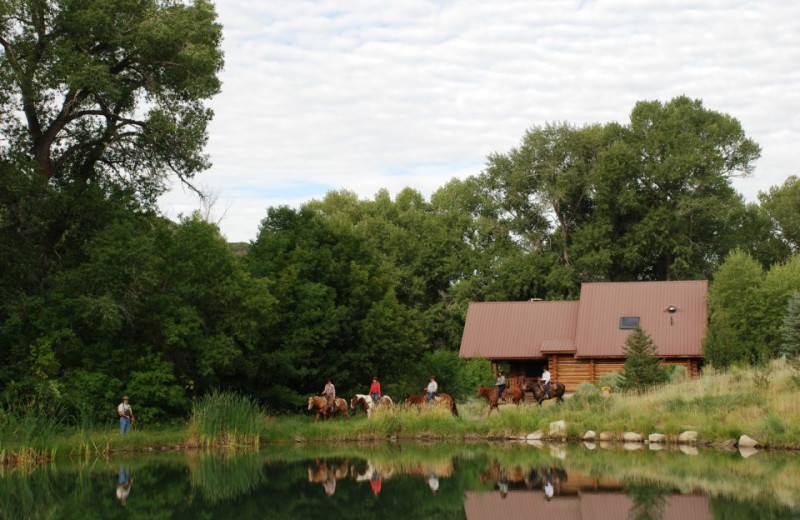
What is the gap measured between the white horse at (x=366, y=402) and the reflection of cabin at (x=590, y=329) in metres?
14.0

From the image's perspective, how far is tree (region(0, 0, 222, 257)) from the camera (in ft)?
96.3

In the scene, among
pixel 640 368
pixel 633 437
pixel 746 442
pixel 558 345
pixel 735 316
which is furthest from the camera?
pixel 558 345

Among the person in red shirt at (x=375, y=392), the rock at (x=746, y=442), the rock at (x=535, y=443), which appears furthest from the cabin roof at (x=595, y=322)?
the rock at (x=746, y=442)

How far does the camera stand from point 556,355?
4650 centimetres

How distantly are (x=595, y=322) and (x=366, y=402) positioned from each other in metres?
17.0

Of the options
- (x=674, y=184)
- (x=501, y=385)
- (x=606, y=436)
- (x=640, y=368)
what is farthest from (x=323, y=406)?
(x=674, y=184)

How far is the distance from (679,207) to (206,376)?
3363 cm

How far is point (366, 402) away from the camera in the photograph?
3328 centimetres

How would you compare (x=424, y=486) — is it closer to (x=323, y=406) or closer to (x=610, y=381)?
(x=323, y=406)

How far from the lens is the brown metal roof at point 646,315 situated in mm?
44156

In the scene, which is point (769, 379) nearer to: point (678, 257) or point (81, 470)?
point (81, 470)

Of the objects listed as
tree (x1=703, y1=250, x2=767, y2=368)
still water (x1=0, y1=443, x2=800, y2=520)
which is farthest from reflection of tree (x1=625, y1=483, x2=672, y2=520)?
tree (x1=703, y1=250, x2=767, y2=368)

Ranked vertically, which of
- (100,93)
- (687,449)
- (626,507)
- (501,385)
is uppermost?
(100,93)

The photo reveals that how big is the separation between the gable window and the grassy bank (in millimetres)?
12865
